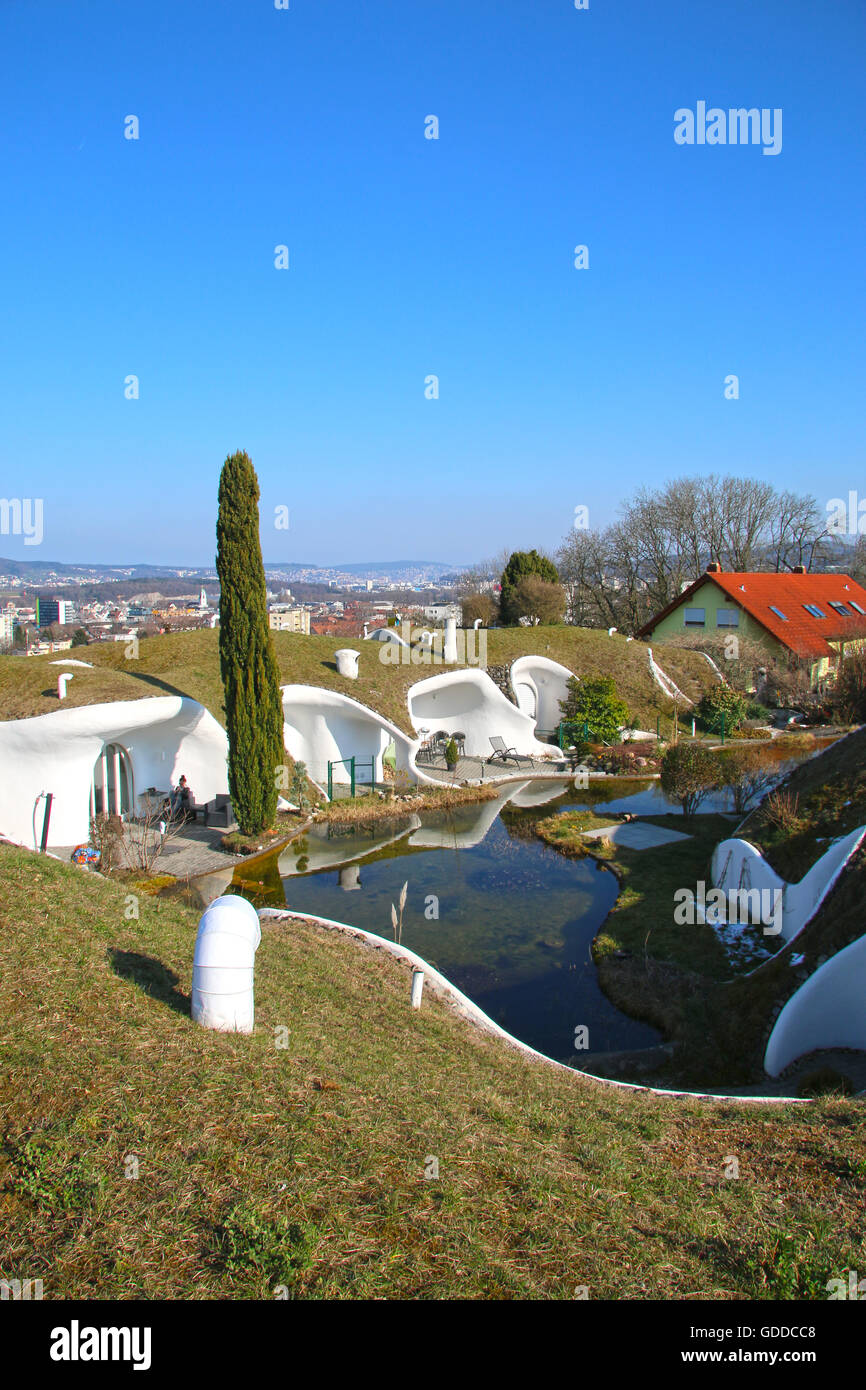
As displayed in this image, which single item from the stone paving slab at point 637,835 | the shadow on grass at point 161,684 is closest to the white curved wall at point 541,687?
the stone paving slab at point 637,835

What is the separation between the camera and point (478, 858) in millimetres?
14828

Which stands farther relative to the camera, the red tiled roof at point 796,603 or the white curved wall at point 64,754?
the red tiled roof at point 796,603

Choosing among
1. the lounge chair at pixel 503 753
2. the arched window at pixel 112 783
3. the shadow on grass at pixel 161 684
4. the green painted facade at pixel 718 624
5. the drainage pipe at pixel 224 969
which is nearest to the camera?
the drainage pipe at pixel 224 969

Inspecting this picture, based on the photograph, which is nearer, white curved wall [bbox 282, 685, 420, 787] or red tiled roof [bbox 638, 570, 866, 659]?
white curved wall [bbox 282, 685, 420, 787]

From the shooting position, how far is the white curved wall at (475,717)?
933 inches

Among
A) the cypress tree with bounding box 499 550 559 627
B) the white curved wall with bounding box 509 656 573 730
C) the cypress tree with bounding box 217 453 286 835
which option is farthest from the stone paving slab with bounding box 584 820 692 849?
the cypress tree with bounding box 499 550 559 627

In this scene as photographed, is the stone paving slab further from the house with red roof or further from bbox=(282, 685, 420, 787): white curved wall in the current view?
the house with red roof

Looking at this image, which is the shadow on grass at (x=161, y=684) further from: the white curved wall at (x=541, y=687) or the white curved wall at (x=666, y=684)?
the white curved wall at (x=666, y=684)

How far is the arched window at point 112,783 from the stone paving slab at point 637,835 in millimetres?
9184

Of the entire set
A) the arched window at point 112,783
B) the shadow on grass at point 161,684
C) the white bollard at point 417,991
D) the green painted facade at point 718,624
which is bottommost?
the white bollard at point 417,991

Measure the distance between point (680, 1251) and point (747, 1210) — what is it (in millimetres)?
→ 659

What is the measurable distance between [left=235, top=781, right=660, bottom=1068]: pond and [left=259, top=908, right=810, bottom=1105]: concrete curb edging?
779 mm

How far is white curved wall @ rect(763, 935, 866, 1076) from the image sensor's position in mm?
7145
